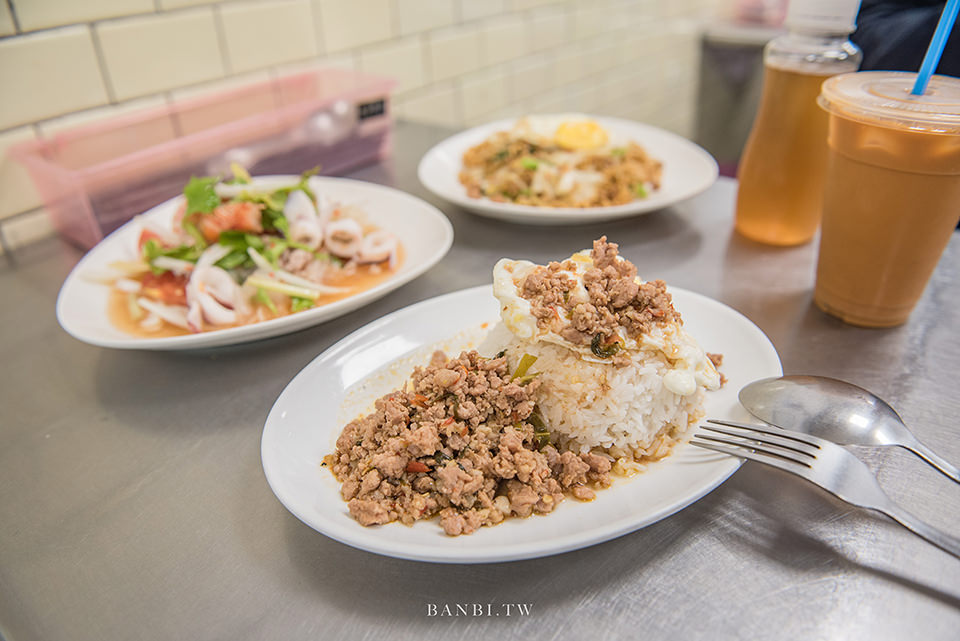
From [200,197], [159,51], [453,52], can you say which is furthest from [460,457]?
[453,52]

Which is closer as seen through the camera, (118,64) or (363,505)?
(363,505)

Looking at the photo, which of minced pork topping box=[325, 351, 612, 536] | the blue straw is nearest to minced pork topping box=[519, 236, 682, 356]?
minced pork topping box=[325, 351, 612, 536]

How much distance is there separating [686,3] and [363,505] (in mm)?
5045

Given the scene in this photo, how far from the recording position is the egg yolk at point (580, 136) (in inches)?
76.6

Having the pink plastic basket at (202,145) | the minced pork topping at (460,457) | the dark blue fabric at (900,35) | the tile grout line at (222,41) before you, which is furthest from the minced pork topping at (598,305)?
the tile grout line at (222,41)

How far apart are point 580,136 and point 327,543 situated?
4.83 ft

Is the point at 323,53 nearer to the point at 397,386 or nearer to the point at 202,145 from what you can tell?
the point at 202,145

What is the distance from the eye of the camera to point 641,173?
1845 mm

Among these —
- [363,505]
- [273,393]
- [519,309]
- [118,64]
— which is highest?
[118,64]

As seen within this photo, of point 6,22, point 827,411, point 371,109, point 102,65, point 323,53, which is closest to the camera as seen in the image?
point 827,411

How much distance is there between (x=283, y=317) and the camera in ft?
4.12

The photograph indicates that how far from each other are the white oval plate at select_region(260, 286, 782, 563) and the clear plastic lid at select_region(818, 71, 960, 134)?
417 millimetres

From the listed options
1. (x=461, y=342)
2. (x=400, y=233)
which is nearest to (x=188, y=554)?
(x=461, y=342)

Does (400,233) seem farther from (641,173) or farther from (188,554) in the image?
(188,554)
